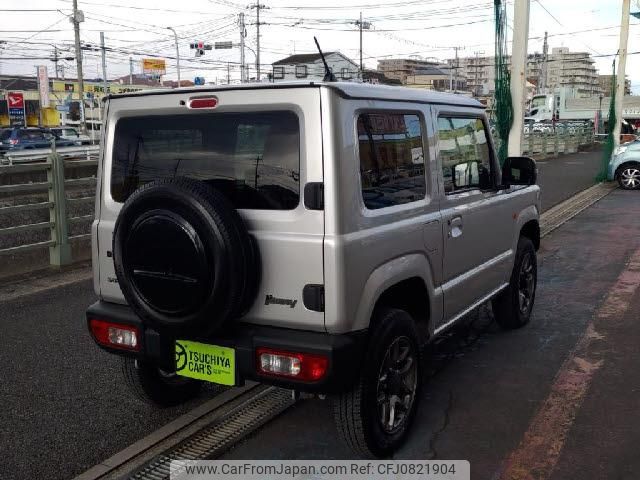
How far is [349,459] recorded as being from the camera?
334 centimetres

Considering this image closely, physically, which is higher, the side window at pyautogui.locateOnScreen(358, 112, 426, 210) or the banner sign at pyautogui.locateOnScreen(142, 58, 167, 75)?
the banner sign at pyautogui.locateOnScreen(142, 58, 167, 75)

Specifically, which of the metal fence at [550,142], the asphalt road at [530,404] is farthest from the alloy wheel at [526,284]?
the metal fence at [550,142]

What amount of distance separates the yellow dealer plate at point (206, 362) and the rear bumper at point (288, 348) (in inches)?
1.3

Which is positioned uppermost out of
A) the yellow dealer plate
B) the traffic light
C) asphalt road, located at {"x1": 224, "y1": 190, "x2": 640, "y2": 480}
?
the traffic light

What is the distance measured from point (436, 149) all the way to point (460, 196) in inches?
16.3

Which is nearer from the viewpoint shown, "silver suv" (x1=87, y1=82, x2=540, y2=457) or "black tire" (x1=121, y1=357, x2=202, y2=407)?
Answer: "silver suv" (x1=87, y1=82, x2=540, y2=457)

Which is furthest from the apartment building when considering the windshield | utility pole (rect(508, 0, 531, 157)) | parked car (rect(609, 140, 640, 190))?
utility pole (rect(508, 0, 531, 157))

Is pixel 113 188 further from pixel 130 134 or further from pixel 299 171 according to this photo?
pixel 299 171

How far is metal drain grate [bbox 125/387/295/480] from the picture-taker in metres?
3.27

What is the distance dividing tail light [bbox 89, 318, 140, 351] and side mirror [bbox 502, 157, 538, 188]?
3032mm

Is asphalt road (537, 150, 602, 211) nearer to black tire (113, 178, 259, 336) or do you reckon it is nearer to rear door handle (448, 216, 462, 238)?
rear door handle (448, 216, 462, 238)

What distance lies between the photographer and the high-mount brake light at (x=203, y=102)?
10.1ft

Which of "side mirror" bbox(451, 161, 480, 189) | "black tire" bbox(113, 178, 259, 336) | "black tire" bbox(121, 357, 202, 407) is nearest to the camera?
"black tire" bbox(113, 178, 259, 336)

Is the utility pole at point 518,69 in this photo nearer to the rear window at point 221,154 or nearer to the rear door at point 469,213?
the rear door at point 469,213
